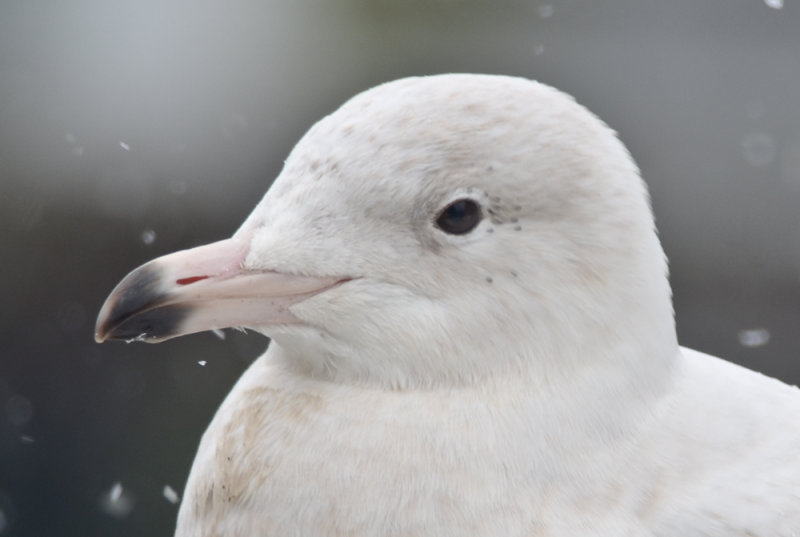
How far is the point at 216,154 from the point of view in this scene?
12.8 feet

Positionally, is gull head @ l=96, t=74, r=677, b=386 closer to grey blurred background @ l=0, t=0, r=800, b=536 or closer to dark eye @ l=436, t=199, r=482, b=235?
dark eye @ l=436, t=199, r=482, b=235

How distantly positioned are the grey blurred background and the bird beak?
2034 millimetres

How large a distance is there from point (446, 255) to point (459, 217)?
45 mm

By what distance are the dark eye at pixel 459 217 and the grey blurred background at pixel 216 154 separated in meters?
2.12

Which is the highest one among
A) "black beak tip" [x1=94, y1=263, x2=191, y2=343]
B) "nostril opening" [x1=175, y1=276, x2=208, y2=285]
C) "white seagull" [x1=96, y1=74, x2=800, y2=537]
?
"white seagull" [x1=96, y1=74, x2=800, y2=537]

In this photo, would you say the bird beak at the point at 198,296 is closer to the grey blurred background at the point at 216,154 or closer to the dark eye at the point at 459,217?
the dark eye at the point at 459,217

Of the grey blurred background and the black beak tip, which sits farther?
the grey blurred background

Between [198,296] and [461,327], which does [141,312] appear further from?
[461,327]

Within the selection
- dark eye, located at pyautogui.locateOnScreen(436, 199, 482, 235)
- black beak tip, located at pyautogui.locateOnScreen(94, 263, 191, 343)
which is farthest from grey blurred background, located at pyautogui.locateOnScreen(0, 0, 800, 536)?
dark eye, located at pyautogui.locateOnScreen(436, 199, 482, 235)

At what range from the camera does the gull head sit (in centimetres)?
130

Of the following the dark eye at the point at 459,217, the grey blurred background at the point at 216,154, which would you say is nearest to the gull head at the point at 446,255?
the dark eye at the point at 459,217

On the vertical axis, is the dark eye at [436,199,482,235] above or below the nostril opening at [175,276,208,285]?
above

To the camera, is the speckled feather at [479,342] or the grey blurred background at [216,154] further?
the grey blurred background at [216,154]

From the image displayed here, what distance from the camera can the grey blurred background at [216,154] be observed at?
134 inches
